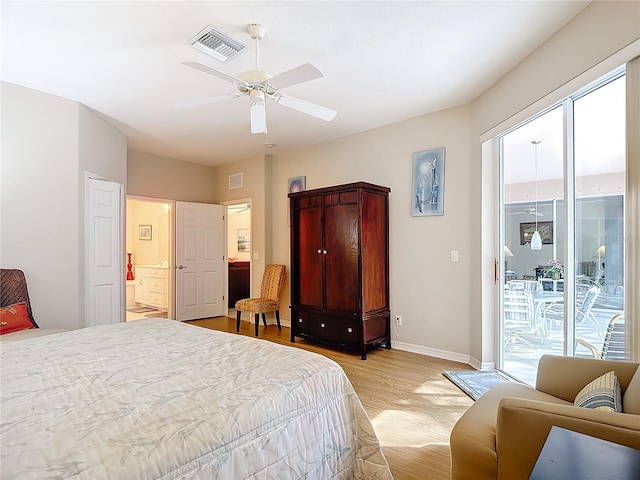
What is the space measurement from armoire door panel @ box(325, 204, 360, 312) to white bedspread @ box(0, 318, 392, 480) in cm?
215

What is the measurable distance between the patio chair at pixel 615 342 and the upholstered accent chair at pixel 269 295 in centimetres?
380

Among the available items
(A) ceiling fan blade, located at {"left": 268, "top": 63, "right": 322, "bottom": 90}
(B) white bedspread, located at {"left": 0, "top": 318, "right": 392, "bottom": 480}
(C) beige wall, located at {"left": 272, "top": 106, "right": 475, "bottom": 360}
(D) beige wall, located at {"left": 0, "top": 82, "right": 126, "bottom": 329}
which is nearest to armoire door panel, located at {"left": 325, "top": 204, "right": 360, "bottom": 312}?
(C) beige wall, located at {"left": 272, "top": 106, "right": 475, "bottom": 360}

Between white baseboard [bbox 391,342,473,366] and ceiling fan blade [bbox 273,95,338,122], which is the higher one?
ceiling fan blade [bbox 273,95,338,122]

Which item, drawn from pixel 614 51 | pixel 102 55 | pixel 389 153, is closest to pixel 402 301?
pixel 389 153

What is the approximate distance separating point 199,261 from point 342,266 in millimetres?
3079

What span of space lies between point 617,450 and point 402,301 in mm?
3405

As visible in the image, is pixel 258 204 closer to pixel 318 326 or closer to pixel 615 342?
pixel 318 326

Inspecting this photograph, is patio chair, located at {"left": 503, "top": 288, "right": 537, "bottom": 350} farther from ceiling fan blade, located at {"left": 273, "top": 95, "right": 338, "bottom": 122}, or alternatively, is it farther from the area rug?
ceiling fan blade, located at {"left": 273, "top": 95, "right": 338, "bottom": 122}

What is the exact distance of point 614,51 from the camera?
2.01 metres

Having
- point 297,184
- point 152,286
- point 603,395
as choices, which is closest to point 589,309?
point 603,395

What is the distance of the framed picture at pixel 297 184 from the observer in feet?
17.5

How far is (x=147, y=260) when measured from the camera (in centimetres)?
775

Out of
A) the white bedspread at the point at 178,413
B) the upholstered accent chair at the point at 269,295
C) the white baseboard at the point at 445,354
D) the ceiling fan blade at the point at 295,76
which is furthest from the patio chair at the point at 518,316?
the upholstered accent chair at the point at 269,295

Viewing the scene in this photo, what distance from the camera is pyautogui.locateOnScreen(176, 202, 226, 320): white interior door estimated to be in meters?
→ 5.89
